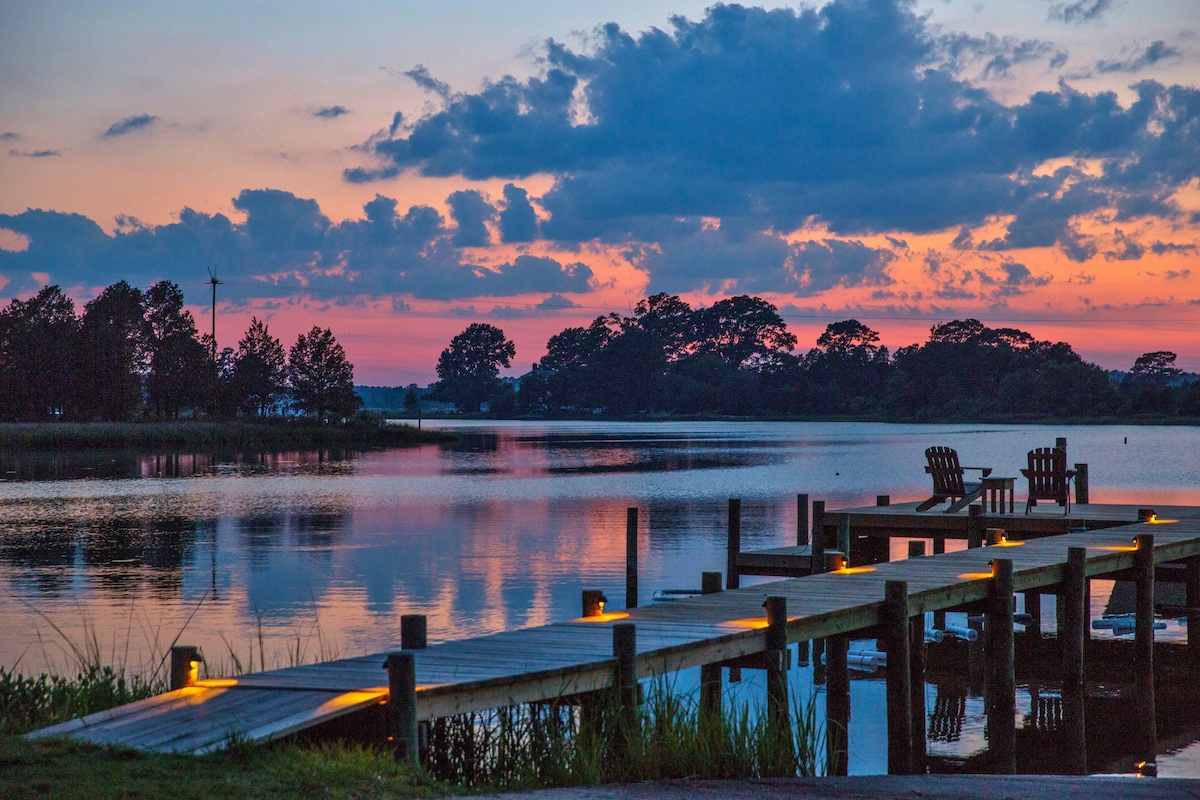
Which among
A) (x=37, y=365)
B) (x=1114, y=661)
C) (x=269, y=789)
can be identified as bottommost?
(x=1114, y=661)

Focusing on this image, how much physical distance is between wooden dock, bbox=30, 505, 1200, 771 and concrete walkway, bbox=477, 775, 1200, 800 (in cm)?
95

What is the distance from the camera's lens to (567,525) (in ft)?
94.8

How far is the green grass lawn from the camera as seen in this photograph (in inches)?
220

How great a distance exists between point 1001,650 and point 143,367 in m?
76.0

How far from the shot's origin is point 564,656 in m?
7.97

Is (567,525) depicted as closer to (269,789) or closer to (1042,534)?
(1042,534)

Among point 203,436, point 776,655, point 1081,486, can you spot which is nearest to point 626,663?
point 776,655

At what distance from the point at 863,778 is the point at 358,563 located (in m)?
16.2

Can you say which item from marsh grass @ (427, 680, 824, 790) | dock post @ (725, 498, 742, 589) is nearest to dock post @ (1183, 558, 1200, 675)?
dock post @ (725, 498, 742, 589)

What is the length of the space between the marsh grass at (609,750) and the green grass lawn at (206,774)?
76 centimetres

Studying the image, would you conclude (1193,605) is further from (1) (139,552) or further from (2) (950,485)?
(1) (139,552)

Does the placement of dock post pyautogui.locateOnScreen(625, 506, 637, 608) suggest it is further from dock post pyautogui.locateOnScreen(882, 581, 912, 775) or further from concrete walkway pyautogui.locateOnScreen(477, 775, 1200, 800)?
concrete walkway pyautogui.locateOnScreen(477, 775, 1200, 800)

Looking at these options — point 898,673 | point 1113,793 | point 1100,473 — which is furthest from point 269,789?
point 1100,473

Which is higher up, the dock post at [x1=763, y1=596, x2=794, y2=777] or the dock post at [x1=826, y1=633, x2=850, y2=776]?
the dock post at [x1=763, y1=596, x2=794, y2=777]
